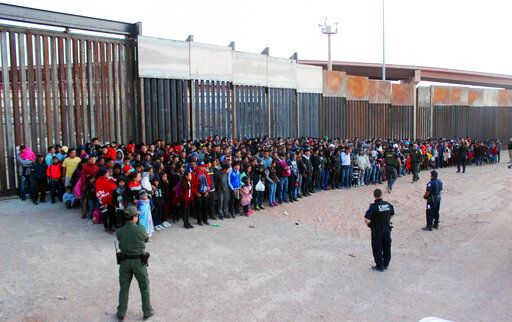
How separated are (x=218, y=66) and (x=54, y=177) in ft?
31.2

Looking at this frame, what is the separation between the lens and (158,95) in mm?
17031

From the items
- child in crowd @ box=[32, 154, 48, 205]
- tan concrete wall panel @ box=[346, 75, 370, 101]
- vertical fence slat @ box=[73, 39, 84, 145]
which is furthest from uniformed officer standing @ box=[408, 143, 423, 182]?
child in crowd @ box=[32, 154, 48, 205]

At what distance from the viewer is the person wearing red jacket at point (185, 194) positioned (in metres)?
10.7

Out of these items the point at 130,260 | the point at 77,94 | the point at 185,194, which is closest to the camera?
the point at 130,260

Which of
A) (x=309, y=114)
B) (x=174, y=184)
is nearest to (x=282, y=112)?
(x=309, y=114)

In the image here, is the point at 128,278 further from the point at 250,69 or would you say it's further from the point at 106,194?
the point at 250,69

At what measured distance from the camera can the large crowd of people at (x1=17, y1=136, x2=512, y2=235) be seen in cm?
980

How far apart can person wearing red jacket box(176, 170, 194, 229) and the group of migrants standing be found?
0.08 ft

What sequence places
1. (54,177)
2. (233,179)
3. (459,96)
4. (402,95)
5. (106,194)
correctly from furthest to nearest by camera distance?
1. (459,96)
2. (402,95)
3. (233,179)
4. (54,177)
5. (106,194)

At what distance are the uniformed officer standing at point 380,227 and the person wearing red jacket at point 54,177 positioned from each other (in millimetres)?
8065

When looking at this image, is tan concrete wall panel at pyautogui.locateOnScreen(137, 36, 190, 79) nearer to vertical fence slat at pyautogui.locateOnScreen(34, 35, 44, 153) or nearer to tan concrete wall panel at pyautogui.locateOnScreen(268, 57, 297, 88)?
vertical fence slat at pyautogui.locateOnScreen(34, 35, 44, 153)

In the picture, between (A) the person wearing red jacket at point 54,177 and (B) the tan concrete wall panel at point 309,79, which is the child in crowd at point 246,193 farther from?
(B) the tan concrete wall panel at point 309,79

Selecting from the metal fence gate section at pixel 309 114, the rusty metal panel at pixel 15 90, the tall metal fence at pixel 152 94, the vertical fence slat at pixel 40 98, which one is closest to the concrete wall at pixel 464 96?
the tall metal fence at pixel 152 94

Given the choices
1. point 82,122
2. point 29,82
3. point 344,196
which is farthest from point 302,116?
point 29,82
